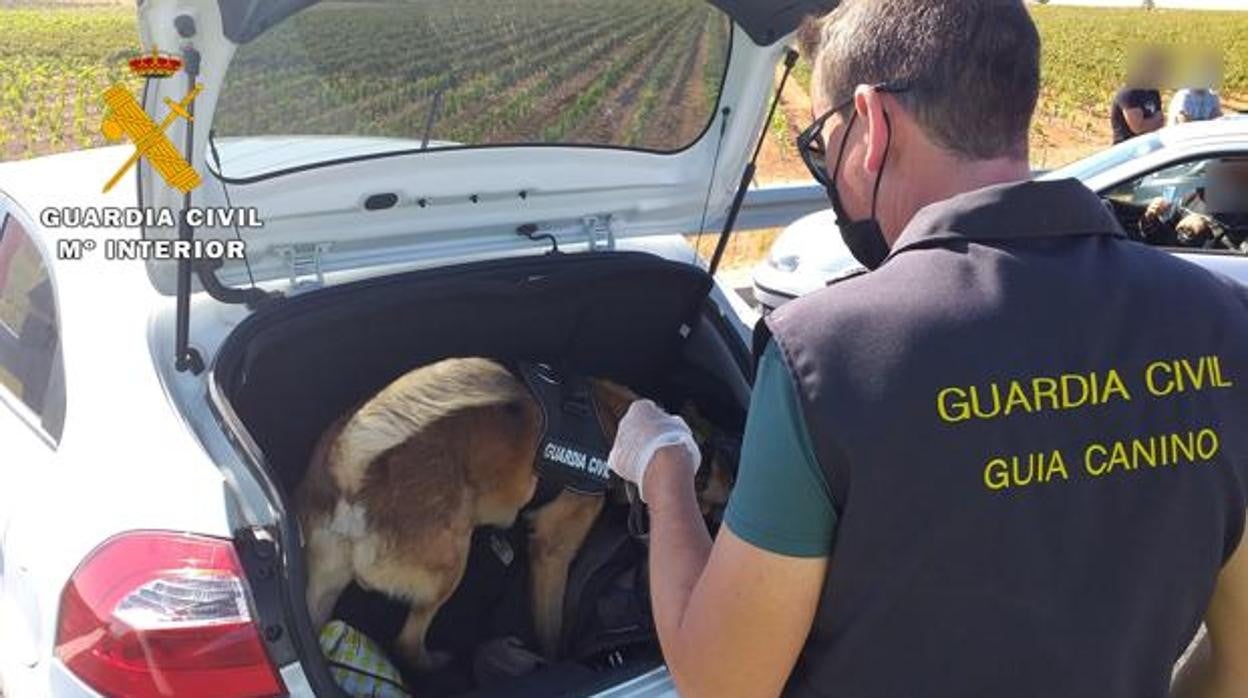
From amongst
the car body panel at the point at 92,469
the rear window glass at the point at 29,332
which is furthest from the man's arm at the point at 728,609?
the rear window glass at the point at 29,332

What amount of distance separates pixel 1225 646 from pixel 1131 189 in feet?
13.9

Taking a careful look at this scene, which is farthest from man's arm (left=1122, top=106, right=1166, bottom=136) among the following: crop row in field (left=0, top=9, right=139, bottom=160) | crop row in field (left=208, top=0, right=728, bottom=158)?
crop row in field (left=0, top=9, right=139, bottom=160)

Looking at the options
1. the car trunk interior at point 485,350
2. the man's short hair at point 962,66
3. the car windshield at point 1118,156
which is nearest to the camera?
the man's short hair at point 962,66

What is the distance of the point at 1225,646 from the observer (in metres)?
1.42

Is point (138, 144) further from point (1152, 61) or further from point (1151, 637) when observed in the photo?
point (1152, 61)

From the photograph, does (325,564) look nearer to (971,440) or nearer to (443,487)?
(443,487)

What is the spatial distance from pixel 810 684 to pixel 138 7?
1.48 meters

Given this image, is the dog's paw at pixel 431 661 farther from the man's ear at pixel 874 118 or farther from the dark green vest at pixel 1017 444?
the man's ear at pixel 874 118

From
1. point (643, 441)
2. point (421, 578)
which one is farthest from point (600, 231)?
point (643, 441)

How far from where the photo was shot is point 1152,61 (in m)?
5.25

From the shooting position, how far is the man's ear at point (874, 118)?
4.02ft

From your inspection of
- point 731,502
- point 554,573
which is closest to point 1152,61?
point 554,573

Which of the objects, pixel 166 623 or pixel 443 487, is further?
pixel 443 487

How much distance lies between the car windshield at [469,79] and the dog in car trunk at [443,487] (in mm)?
614
